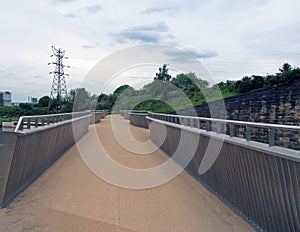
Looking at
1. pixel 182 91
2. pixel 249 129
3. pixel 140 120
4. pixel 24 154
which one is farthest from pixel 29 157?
pixel 182 91

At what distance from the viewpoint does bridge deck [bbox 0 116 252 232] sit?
4.92m

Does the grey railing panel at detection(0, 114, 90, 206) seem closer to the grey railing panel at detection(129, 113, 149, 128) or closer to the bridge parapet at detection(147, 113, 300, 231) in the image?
the bridge parapet at detection(147, 113, 300, 231)

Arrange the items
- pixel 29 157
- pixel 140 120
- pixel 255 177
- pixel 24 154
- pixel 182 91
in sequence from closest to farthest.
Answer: pixel 255 177, pixel 24 154, pixel 29 157, pixel 140 120, pixel 182 91

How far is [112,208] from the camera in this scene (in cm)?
574

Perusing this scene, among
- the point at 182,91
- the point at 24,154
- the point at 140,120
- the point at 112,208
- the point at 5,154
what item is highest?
the point at 182,91

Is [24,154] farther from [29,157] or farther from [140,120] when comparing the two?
[140,120]

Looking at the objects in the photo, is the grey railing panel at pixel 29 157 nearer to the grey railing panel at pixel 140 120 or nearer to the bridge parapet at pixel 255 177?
the bridge parapet at pixel 255 177

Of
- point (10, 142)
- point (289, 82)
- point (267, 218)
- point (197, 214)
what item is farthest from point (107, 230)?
point (289, 82)

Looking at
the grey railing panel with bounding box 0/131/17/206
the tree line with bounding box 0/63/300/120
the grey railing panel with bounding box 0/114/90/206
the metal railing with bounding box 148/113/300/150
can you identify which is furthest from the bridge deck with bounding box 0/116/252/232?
the tree line with bounding box 0/63/300/120

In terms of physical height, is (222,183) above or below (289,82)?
below

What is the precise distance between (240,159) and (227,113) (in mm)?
16669

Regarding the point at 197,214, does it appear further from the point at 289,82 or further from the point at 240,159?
the point at 289,82

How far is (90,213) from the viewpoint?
17.9ft

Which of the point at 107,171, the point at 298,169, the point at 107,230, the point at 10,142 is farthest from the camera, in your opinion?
the point at 107,171
